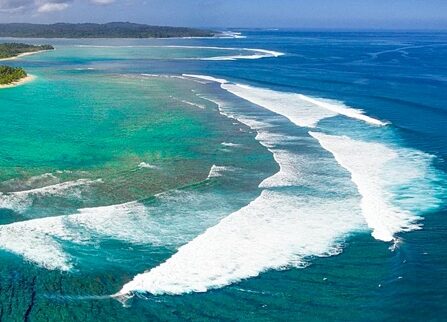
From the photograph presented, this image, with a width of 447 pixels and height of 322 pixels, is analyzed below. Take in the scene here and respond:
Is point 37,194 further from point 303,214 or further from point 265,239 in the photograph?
point 303,214

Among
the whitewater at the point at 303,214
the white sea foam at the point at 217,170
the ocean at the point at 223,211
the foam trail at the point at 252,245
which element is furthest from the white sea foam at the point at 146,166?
the foam trail at the point at 252,245

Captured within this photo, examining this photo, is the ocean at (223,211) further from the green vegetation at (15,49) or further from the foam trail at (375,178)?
the green vegetation at (15,49)

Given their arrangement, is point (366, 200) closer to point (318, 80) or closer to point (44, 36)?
point (318, 80)

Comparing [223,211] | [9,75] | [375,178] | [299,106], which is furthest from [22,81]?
[375,178]

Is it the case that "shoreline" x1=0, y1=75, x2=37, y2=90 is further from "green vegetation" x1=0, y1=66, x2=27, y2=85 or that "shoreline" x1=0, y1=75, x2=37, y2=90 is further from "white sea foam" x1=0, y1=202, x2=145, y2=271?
"white sea foam" x1=0, y1=202, x2=145, y2=271

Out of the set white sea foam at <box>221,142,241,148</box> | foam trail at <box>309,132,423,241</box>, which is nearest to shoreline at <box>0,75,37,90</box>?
white sea foam at <box>221,142,241,148</box>
